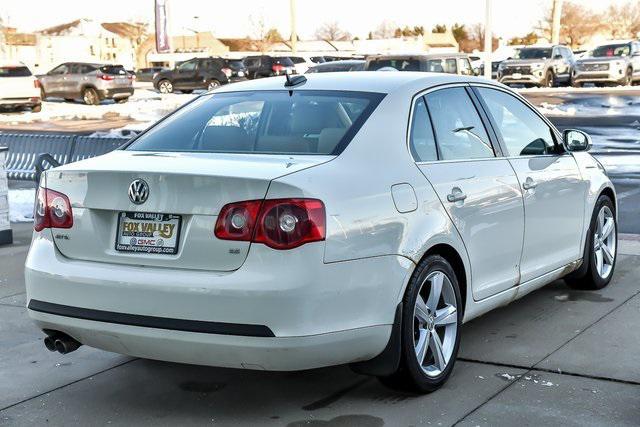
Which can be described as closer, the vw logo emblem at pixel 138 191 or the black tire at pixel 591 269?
the vw logo emblem at pixel 138 191

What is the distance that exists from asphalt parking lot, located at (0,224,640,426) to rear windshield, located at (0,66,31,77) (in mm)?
26441

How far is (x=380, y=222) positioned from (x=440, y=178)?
685 mm

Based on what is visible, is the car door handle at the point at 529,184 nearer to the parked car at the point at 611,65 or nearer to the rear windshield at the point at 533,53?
the parked car at the point at 611,65

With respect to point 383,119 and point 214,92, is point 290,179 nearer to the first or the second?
point 383,119

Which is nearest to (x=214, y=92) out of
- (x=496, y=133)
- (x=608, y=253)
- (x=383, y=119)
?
(x=383, y=119)

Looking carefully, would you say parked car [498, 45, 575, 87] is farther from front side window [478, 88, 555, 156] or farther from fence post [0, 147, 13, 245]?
front side window [478, 88, 555, 156]

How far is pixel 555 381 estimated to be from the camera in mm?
5105

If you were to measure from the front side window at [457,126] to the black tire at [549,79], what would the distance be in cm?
3579

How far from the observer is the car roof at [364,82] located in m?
5.34

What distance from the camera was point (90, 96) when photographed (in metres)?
37.9

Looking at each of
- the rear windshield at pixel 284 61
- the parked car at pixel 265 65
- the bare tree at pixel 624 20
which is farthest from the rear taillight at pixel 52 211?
the bare tree at pixel 624 20

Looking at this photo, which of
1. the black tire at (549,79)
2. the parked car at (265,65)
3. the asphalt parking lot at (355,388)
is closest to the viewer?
the asphalt parking lot at (355,388)

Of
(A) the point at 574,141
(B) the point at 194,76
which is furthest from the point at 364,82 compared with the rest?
(B) the point at 194,76

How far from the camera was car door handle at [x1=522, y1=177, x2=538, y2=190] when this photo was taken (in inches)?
232
